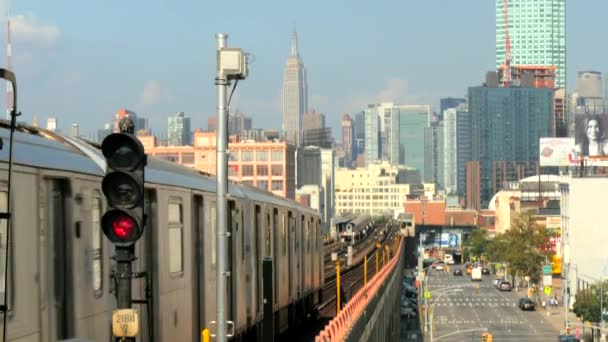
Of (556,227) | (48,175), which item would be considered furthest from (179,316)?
(556,227)

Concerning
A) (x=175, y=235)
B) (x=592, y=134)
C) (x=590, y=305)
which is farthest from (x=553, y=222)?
(x=175, y=235)

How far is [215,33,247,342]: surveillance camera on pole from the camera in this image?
47.7ft

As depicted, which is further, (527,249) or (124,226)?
(527,249)

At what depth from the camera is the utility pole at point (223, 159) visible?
14539 mm

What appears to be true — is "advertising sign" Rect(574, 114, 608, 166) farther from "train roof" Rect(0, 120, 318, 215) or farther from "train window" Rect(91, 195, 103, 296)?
"train window" Rect(91, 195, 103, 296)

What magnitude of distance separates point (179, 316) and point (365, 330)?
2961 cm

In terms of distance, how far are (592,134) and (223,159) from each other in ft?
482

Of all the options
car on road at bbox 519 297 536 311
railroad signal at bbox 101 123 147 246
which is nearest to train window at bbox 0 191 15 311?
railroad signal at bbox 101 123 147 246

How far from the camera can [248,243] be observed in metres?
25.4

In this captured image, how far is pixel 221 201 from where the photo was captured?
47.9 feet

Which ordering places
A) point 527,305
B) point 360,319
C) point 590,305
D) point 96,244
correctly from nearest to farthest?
point 96,244 < point 360,319 < point 590,305 < point 527,305

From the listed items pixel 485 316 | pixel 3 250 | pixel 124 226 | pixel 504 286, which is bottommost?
pixel 504 286

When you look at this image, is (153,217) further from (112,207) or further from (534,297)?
(534,297)

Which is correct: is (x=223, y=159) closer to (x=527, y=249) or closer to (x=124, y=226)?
(x=124, y=226)
